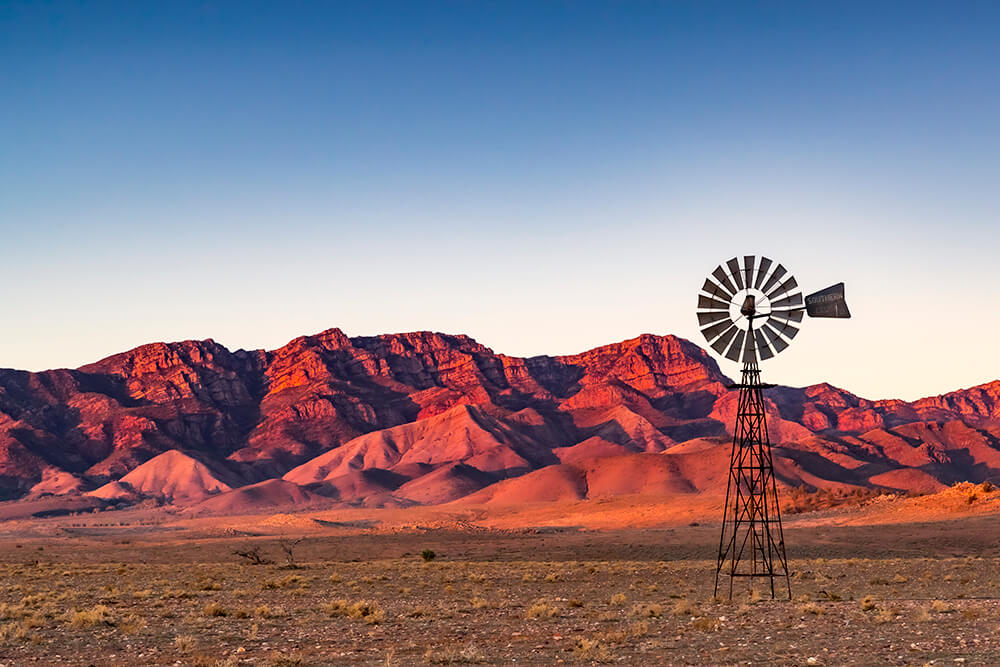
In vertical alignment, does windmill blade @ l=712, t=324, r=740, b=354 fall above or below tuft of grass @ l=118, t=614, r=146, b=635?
above

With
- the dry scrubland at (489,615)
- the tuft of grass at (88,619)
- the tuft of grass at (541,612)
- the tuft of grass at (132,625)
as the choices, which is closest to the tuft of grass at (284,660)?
the dry scrubland at (489,615)

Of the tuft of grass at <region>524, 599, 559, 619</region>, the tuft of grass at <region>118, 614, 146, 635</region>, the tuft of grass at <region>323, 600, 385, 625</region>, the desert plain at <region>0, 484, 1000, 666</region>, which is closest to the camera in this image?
the desert plain at <region>0, 484, 1000, 666</region>

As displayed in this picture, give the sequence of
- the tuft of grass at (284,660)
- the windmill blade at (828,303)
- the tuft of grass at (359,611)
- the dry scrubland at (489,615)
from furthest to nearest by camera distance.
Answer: the windmill blade at (828,303)
the tuft of grass at (359,611)
the dry scrubland at (489,615)
the tuft of grass at (284,660)

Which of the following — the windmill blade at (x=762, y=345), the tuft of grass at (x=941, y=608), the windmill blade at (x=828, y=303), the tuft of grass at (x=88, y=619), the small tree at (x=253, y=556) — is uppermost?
the windmill blade at (x=828, y=303)

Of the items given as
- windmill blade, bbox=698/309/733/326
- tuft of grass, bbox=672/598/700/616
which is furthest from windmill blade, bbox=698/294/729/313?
tuft of grass, bbox=672/598/700/616

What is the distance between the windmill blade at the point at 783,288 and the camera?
2969 centimetres

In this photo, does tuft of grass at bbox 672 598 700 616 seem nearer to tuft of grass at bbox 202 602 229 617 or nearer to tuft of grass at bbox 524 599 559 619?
tuft of grass at bbox 524 599 559 619

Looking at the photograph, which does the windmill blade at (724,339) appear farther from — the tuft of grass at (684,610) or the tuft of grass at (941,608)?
the tuft of grass at (941,608)

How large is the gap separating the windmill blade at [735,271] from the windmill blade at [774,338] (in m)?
1.45

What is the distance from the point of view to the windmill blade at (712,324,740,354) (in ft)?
98.8

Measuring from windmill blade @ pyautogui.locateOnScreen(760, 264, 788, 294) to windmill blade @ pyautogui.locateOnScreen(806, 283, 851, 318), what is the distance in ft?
3.73

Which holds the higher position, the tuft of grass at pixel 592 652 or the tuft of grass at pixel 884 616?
the tuft of grass at pixel 592 652

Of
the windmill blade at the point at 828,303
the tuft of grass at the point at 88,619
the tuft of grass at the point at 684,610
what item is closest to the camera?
the tuft of grass at the point at 88,619

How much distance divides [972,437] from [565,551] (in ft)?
475
